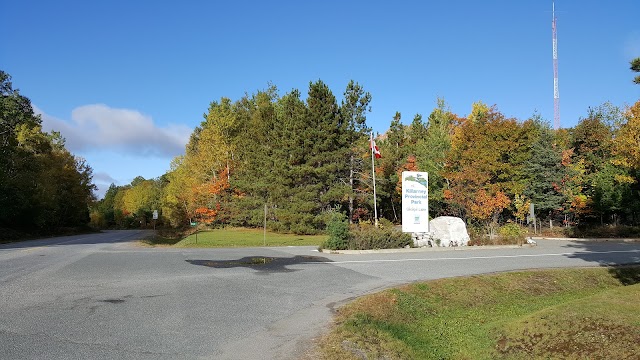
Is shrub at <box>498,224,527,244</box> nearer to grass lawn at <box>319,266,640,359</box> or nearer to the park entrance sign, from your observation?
the park entrance sign

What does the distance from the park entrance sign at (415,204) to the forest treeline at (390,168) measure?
36.8ft

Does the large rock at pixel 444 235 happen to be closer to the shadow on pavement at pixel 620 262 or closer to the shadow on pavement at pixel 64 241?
the shadow on pavement at pixel 620 262

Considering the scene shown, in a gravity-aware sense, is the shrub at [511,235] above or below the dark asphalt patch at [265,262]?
above

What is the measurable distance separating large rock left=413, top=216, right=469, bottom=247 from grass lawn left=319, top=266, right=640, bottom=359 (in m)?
10.3

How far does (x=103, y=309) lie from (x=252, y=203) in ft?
107

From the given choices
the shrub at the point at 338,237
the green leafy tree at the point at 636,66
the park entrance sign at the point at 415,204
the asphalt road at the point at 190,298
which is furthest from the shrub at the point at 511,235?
the green leafy tree at the point at 636,66

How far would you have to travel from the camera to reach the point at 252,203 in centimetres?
4081

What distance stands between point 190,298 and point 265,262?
668 cm

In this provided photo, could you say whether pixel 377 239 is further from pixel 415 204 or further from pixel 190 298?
pixel 190 298

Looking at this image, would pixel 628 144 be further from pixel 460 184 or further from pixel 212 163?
pixel 212 163

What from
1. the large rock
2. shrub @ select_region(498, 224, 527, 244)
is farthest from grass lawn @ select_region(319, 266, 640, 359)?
shrub @ select_region(498, 224, 527, 244)

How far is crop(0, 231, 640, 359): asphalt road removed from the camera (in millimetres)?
6105

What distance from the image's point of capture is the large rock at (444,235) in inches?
877

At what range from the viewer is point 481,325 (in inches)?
349
